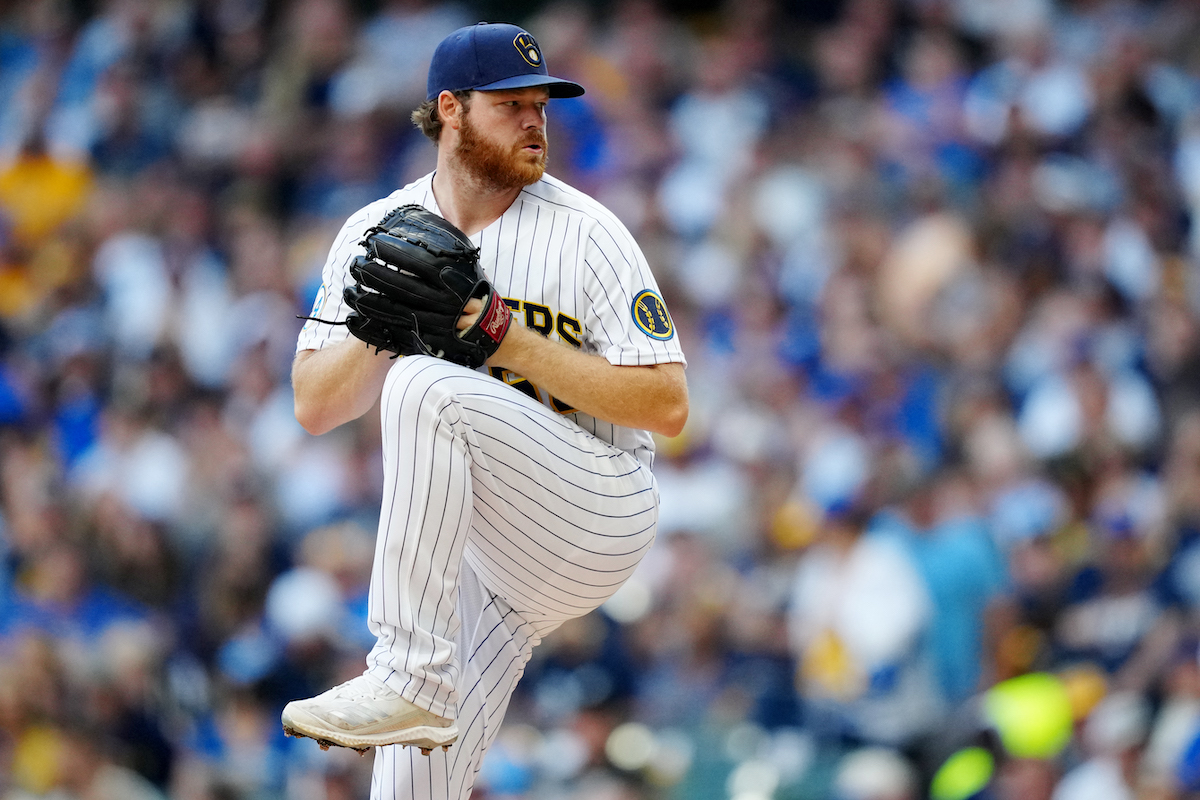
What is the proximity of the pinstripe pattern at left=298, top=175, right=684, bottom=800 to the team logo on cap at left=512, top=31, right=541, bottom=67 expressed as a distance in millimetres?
336

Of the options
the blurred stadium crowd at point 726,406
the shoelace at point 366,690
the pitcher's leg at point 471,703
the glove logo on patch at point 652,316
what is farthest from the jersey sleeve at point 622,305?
the blurred stadium crowd at point 726,406

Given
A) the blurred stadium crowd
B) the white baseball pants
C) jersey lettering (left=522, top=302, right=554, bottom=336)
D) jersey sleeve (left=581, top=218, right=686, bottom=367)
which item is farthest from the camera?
the blurred stadium crowd

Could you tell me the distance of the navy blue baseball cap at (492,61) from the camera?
3.64m

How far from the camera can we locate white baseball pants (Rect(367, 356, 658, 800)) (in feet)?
11.0

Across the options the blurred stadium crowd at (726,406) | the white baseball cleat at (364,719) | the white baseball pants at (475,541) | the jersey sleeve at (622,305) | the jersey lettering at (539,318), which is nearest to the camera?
the white baseball cleat at (364,719)

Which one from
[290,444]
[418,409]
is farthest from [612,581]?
[290,444]

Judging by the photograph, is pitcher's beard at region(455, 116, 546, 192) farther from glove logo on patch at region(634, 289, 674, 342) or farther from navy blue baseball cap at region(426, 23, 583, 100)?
glove logo on patch at region(634, 289, 674, 342)

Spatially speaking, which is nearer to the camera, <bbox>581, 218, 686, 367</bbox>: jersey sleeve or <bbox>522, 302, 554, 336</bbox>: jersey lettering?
<bbox>581, 218, 686, 367</bbox>: jersey sleeve

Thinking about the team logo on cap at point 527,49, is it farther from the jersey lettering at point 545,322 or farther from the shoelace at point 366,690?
the shoelace at point 366,690

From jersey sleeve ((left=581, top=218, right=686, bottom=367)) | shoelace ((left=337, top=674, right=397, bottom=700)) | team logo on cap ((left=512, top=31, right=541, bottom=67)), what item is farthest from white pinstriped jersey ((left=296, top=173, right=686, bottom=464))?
shoelace ((left=337, top=674, right=397, bottom=700))

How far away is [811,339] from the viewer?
326 inches

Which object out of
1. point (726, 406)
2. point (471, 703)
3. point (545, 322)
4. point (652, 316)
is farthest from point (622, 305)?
point (726, 406)

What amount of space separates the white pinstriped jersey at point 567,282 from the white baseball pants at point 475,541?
0.23m

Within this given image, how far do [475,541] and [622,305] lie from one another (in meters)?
0.71
